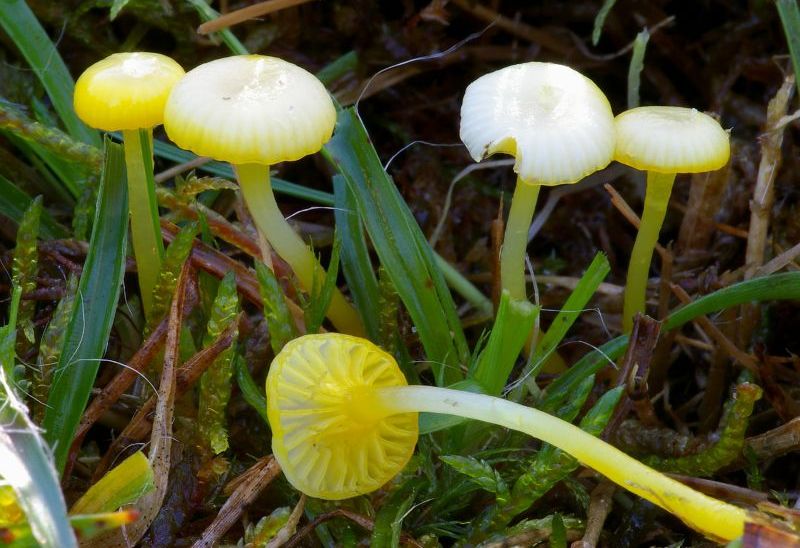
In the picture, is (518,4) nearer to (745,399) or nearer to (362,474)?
(745,399)

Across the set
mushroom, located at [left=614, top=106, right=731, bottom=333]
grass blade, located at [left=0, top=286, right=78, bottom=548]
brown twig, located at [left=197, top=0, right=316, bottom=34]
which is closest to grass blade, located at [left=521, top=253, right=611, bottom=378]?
mushroom, located at [left=614, top=106, right=731, bottom=333]

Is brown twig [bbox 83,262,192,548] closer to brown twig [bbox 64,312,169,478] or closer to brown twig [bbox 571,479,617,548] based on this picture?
brown twig [bbox 64,312,169,478]

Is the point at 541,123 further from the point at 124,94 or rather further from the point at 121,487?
the point at 121,487

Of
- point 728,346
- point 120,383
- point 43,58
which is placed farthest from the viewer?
point 43,58

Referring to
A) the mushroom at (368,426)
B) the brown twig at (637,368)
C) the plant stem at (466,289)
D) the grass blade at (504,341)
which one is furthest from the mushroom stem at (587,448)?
the plant stem at (466,289)

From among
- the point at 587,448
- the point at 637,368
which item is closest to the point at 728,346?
the point at 637,368

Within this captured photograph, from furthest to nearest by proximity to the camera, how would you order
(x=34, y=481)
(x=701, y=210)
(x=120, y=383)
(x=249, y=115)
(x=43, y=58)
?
1. (x=701, y=210)
2. (x=43, y=58)
3. (x=120, y=383)
4. (x=249, y=115)
5. (x=34, y=481)

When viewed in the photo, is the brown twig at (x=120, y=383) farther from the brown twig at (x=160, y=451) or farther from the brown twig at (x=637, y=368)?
the brown twig at (x=637, y=368)
